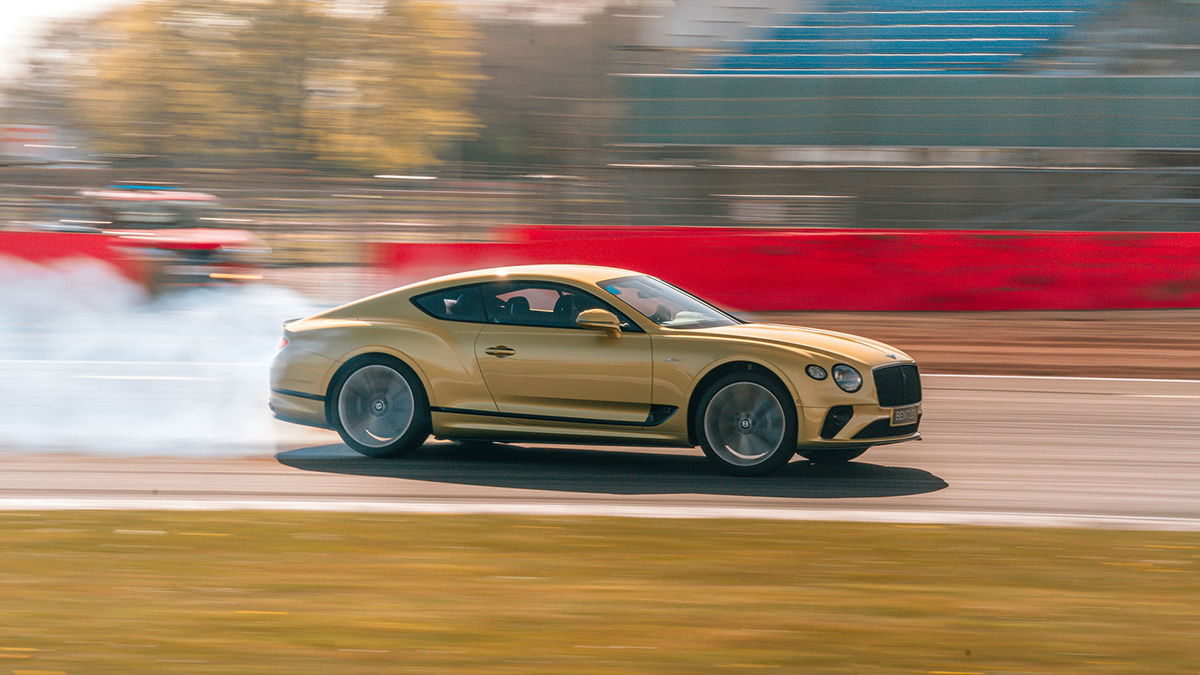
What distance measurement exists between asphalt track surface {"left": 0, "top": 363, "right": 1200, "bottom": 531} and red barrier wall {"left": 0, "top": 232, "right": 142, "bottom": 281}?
12.2 metres

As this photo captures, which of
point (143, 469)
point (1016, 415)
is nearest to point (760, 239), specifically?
point (1016, 415)

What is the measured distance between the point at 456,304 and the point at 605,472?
1.42 metres

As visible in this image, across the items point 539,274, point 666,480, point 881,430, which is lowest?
point 666,480

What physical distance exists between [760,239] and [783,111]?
1038 centimetres

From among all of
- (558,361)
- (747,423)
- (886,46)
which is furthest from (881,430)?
(886,46)

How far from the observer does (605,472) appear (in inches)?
335

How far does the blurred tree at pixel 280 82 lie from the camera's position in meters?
46.9

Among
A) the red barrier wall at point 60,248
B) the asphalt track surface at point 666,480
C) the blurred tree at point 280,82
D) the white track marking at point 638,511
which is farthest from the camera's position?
the blurred tree at point 280,82

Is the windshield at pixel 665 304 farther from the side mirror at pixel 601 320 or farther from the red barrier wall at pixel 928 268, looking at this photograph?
the red barrier wall at pixel 928 268

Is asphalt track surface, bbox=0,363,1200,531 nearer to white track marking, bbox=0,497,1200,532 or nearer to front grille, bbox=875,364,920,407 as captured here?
white track marking, bbox=0,497,1200,532

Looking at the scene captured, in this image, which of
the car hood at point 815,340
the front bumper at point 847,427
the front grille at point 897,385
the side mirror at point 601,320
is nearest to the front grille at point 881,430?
the front bumper at point 847,427

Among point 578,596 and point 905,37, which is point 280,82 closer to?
point 905,37

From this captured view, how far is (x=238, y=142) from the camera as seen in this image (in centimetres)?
4659

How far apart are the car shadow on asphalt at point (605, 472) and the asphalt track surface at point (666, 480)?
0.01 metres
